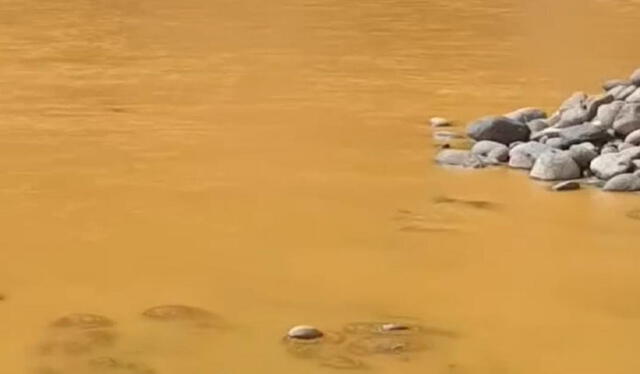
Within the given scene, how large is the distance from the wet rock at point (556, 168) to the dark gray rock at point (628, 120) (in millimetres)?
553

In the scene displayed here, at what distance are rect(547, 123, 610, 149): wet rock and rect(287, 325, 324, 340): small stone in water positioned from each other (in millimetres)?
3017

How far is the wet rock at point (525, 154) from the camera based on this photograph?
24.7ft

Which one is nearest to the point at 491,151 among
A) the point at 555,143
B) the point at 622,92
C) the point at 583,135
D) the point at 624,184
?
the point at 555,143

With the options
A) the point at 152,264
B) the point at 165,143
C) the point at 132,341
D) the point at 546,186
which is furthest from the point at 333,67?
the point at 132,341

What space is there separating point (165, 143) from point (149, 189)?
3.64ft

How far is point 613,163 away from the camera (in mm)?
7227

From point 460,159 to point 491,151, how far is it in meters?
0.23

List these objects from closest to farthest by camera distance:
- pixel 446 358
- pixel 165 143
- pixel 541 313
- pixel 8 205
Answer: pixel 446 358 → pixel 541 313 → pixel 8 205 → pixel 165 143

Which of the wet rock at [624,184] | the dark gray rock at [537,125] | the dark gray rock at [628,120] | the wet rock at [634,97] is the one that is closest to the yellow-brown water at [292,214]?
the wet rock at [624,184]

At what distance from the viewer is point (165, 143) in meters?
8.06

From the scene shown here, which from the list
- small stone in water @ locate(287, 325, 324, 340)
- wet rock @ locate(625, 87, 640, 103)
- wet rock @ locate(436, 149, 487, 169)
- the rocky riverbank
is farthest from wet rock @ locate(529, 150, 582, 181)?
small stone in water @ locate(287, 325, 324, 340)

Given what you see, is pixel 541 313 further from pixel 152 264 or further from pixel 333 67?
pixel 333 67

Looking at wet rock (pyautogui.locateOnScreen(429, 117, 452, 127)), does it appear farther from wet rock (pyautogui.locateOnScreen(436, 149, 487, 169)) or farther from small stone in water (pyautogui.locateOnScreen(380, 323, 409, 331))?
small stone in water (pyautogui.locateOnScreen(380, 323, 409, 331))

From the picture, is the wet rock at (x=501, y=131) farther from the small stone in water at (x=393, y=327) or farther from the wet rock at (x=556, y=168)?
the small stone in water at (x=393, y=327)
